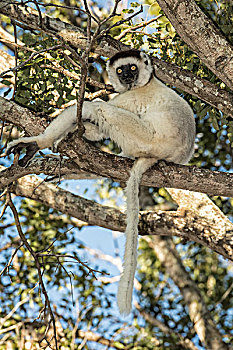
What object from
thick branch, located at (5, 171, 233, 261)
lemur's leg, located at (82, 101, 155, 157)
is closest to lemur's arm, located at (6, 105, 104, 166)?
lemur's leg, located at (82, 101, 155, 157)

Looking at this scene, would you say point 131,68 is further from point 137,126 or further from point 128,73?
point 137,126

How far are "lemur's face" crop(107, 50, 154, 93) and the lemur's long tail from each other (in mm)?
905

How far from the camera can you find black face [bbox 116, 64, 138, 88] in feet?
14.8

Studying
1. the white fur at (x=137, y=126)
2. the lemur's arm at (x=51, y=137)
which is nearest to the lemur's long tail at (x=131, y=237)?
the white fur at (x=137, y=126)

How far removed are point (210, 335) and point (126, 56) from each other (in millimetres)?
4134

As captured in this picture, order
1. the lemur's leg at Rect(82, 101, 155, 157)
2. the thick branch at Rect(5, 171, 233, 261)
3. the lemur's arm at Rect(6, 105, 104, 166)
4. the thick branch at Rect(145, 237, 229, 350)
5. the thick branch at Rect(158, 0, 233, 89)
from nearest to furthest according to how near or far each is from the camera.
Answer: the thick branch at Rect(158, 0, 233, 89), the lemur's arm at Rect(6, 105, 104, 166), the lemur's leg at Rect(82, 101, 155, 157), the thick branch at Rect(5, 171, 233, 261), the thick branch at Rect(145, 237, 229, 350)

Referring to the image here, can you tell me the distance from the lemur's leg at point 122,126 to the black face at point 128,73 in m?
0.66

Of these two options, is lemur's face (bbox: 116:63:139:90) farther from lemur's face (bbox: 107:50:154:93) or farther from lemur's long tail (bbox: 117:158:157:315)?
lemur's long tail (bbox: 117:158:157:315)

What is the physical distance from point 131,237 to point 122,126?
1010 millimetres

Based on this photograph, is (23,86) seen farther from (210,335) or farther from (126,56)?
(210,335)

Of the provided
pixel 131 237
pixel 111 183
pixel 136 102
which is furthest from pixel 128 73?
pixel 111 183

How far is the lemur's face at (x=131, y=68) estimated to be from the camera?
4453 millimetres

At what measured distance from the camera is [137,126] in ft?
13.0

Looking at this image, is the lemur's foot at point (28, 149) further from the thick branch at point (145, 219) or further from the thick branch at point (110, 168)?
the thick branch at point (145, 219)
